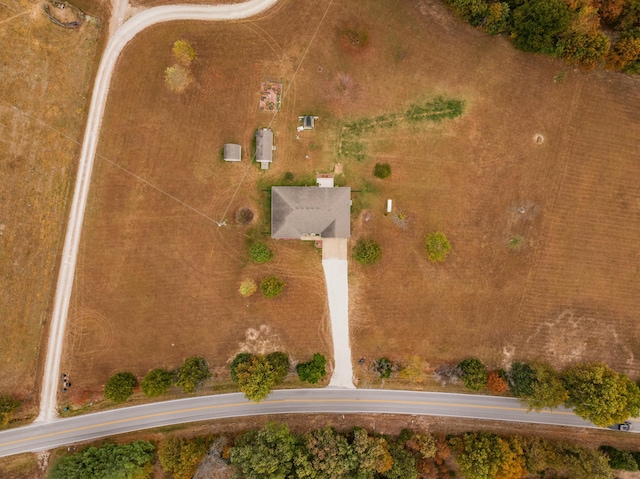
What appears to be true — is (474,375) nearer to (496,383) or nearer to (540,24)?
(496,383)

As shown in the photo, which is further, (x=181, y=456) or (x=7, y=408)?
(x=7, y=408)

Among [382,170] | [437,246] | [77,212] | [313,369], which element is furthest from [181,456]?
[382,170]

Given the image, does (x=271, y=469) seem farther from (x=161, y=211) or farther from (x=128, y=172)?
(x=128, y=172)

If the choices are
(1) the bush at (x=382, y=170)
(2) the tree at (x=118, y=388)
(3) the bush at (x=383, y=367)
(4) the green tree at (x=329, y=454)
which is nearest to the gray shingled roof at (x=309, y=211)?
(1) the bush at (x=382, y=170)

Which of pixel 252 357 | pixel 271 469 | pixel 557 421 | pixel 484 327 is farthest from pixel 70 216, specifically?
pixel 557 421

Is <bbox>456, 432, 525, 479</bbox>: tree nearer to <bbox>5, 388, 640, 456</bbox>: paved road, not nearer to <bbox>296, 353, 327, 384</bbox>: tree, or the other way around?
<bbox>5, 388, 640, 456</bbox>: paved road

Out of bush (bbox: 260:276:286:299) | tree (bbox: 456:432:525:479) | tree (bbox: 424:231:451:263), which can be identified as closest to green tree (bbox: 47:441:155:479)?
bush (bbox: 260:276:286:299)

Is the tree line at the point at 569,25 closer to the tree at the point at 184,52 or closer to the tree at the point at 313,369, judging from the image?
the tree at the point at 184,52

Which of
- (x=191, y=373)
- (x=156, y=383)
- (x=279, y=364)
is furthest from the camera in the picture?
(x=279, y=364)
